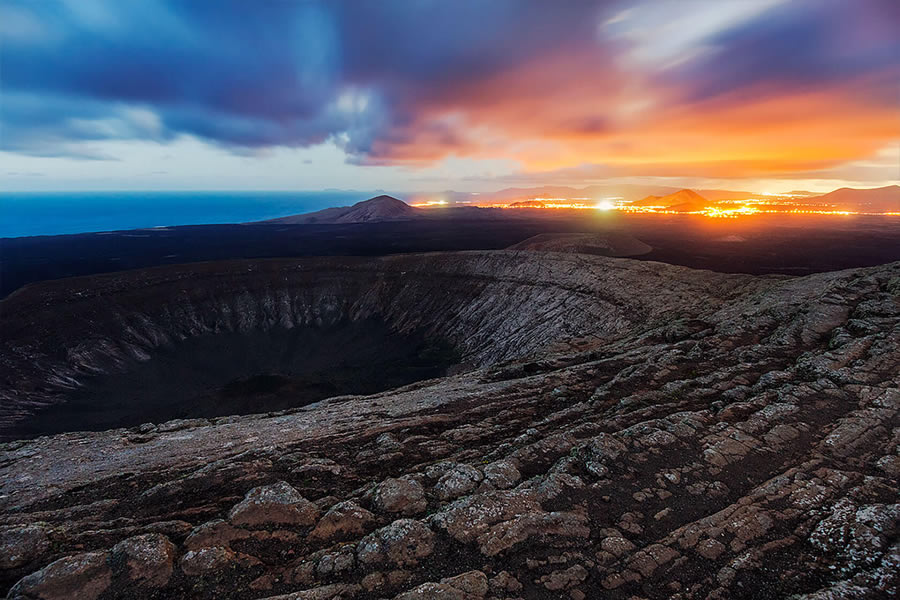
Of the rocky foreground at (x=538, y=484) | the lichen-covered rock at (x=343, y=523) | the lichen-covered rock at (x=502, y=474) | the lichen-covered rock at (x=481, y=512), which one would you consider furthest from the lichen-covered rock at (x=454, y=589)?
the lichen-covered rock at (x=502, y=474)

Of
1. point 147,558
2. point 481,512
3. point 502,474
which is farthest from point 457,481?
point 147,558

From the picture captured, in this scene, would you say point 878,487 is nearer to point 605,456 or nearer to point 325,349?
point 605,456

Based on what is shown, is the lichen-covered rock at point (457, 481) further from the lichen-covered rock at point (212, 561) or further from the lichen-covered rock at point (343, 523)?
the lichen-covered rock at point (212, 561)

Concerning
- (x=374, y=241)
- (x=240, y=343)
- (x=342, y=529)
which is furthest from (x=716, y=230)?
(x=342, y=529)

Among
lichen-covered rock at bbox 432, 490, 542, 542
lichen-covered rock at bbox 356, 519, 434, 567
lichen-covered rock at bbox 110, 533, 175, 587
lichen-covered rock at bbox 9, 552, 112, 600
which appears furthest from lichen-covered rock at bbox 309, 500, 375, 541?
lichen-covered rock at bbox 9, 552, 112, 600

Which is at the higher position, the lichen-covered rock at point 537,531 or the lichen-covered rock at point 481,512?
the lichen-covered rock at point 481,512
